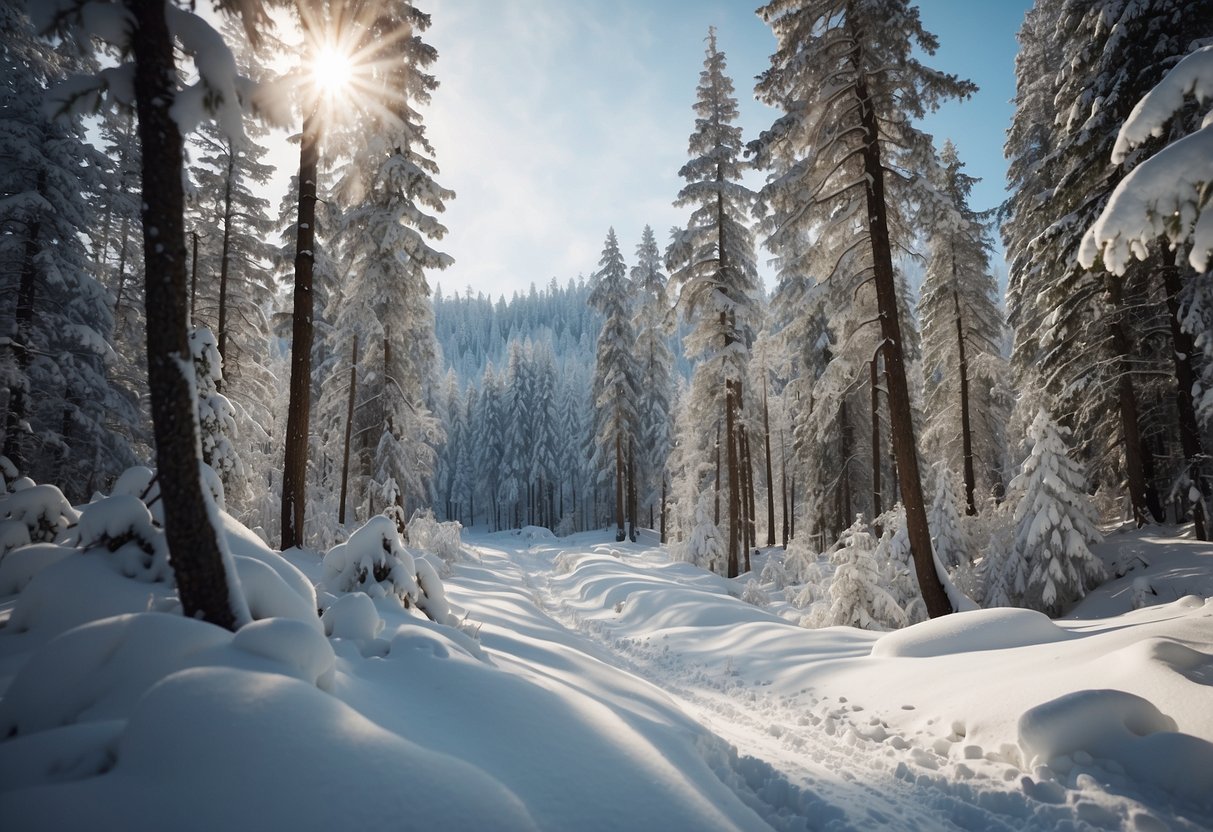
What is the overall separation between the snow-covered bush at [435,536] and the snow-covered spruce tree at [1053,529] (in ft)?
49.0

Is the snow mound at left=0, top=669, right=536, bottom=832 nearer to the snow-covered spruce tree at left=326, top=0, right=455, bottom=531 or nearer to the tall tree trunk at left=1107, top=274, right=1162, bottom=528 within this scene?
the snow-covered spruce tree at left=326, top=0, right=455, bottom=531

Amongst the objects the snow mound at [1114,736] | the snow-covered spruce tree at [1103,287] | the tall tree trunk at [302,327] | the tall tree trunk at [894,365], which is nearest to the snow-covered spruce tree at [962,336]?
the snow-covered spruce tree at [1103,287]

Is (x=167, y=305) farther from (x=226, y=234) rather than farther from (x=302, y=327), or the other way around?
(x=226, y=234)

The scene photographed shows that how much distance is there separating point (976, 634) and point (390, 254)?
17034mm

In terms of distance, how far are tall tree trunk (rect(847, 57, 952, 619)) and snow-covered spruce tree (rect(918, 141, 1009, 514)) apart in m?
10.3

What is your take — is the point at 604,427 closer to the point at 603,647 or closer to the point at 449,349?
the point at 603,647

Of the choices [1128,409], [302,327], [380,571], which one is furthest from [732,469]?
[302,327]

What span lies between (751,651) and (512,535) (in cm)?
4259

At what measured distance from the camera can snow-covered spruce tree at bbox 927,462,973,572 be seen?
43.7 feet

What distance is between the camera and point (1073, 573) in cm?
1076

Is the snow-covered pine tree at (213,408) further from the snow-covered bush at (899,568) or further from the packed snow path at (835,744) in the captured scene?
the snow-covered bush at (899,568)

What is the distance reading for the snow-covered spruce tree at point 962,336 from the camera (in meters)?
18.4

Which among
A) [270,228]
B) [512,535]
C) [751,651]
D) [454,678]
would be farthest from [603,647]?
[512,535]

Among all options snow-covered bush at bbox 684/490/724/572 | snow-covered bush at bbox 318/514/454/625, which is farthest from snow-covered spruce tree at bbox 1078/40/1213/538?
snow-covered bush at bbox 684/490/724/572
